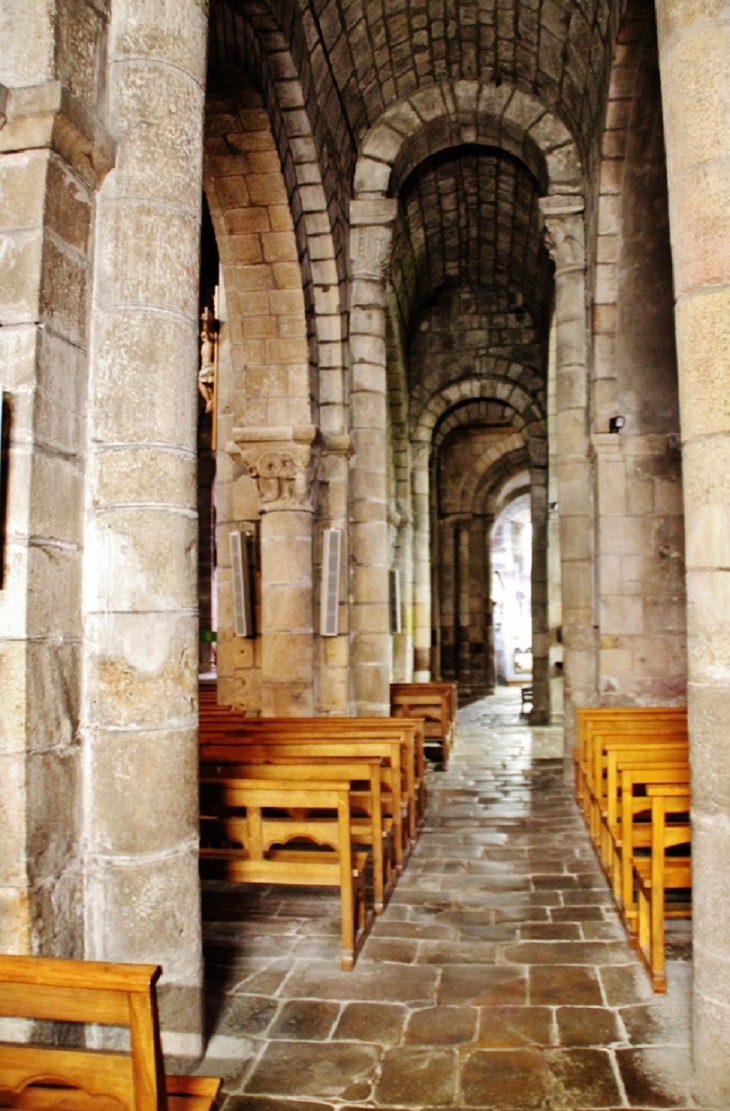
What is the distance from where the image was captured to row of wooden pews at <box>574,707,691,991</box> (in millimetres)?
4000

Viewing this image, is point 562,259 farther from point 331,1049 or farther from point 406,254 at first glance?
point 331,1049

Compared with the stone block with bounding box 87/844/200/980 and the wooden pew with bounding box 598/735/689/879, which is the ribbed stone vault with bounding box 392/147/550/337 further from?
the stone block with bounding box 87/844/200/980

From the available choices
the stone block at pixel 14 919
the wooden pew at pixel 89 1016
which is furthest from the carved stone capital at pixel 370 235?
the wooden pew at pixel 89 1016

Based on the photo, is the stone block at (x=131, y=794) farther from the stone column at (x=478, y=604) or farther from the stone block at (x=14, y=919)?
the stone column at (x=478, y=604)

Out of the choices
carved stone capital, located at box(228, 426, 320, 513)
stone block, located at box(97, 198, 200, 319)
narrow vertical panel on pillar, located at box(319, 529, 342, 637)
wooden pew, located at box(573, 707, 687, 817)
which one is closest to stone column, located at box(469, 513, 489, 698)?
narrow vertical panel on pillar, located at box(319, 529, 342, 637)

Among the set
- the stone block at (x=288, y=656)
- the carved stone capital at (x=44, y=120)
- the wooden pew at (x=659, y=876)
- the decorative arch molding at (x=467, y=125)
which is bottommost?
the wooden pew at (x=659, y=876)

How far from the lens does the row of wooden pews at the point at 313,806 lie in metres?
4.41

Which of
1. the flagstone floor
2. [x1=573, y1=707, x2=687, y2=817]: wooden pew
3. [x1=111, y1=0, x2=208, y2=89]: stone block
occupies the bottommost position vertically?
the flagstone floor

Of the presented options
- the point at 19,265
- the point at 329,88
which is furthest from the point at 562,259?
the point at 19,265

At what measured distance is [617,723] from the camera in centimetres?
654

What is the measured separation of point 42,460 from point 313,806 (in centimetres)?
221

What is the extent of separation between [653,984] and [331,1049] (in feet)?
4.76

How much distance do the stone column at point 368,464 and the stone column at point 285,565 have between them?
793 mm

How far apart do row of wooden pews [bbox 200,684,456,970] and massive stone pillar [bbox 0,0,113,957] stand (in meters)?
1.32
